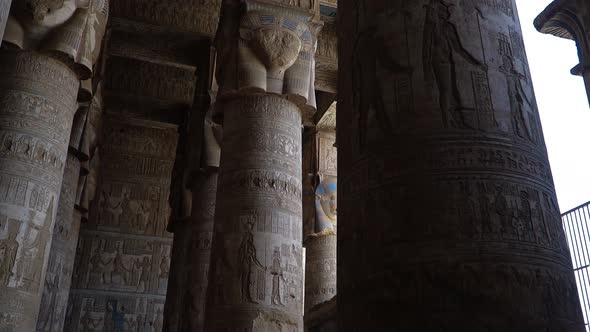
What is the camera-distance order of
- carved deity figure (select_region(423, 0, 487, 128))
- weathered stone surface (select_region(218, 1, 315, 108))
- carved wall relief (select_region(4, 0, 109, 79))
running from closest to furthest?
carved deity figure (select_region(423, 0, 487, 128)) < carved wall relief (select_region(4, 0, 109, 79)) < weathered stone surface (select_region(218, 1, 315, 108))

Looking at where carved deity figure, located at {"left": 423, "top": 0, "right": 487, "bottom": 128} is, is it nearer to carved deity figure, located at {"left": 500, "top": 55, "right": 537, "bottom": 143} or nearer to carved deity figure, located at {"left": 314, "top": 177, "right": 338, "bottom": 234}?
carved deity figure, located at {"left": 500, "top": 55, "right": 537, "bottom": 143}

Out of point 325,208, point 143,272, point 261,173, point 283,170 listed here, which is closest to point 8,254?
point 261,173

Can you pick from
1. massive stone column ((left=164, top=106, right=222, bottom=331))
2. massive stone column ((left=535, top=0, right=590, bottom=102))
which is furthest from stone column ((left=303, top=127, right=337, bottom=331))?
massive stone column ((left=535, top=0, right=590, bottom=102))

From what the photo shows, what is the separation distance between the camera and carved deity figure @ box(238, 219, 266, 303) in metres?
7.14

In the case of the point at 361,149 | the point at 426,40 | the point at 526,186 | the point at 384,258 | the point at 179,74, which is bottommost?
the point at 384,258

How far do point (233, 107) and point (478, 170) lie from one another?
637 cm

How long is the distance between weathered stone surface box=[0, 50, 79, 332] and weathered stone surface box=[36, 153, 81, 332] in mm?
3410

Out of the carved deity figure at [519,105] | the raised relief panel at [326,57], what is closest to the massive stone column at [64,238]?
the raised relief panel at [326,57]

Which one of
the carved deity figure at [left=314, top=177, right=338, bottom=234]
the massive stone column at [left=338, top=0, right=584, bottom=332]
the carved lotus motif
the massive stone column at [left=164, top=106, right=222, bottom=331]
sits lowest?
the massive stone column at [left=338, top=0, right=584, bottom=332]

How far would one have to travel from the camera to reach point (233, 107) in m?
8.73

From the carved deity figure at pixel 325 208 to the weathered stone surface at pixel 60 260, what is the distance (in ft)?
19.2

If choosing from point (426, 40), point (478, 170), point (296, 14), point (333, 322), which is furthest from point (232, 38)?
point (478, 170)

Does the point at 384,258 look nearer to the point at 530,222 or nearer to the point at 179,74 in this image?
the point at 530,222

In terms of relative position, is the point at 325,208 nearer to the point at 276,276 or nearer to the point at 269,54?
the point at 269,54
